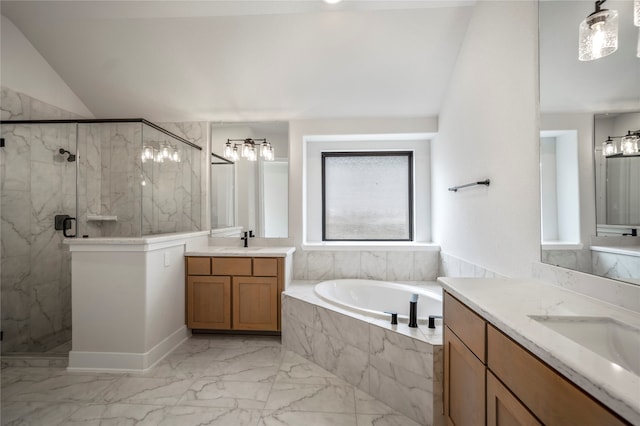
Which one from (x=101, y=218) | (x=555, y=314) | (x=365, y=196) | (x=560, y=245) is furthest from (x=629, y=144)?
(x=101, y=218)

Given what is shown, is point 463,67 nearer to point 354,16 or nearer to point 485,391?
point 354,16

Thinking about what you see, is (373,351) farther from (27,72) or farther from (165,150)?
(27,72)

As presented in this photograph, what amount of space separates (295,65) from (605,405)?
2.74m

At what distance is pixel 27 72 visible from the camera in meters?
2.49

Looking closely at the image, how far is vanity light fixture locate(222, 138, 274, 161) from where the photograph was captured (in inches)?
124

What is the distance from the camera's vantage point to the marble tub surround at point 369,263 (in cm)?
301

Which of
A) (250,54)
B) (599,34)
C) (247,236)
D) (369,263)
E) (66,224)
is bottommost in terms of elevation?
(369,263)

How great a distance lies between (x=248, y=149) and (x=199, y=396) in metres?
2.35

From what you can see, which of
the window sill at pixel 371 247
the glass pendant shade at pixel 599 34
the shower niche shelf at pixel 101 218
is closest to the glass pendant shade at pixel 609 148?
the glass pendant shade at pixel 599 34

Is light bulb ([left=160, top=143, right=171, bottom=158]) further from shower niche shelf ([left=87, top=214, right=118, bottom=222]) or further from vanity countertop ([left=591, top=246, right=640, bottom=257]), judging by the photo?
vanity countertop ([left=591, top=246, right=640, bottom=257])

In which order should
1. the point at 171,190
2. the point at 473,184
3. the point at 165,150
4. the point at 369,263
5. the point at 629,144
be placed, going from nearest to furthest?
the point at 629,144, the point at 473,184, the point at 165,150, the point at 171,190, the point at 369,263

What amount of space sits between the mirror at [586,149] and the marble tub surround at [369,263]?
5.38 ft

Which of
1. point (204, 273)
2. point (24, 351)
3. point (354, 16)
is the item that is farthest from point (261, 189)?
point (24, 351)

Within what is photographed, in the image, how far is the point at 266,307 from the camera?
2.63 meters
